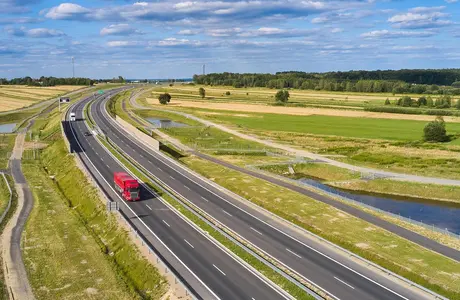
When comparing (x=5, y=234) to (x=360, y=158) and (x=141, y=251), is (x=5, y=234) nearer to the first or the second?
(x=141, y=251)

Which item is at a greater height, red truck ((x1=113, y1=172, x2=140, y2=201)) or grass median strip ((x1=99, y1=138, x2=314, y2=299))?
red truck ((x1=113, y1=172, x2=140, y2=201))

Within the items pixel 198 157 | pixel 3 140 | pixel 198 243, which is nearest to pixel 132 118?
pixel 3 140

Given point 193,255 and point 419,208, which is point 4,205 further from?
point 419,208

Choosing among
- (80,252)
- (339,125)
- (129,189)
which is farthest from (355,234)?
(339,125)

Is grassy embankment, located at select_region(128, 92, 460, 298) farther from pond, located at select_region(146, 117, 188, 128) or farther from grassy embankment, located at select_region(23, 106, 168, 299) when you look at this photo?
pond, located at select_region(146, 117, 188, 128)

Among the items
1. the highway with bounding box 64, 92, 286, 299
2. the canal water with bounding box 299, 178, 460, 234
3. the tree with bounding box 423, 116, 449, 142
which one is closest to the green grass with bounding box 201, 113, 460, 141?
the tree with bounding box 423, 116, 449, 142
